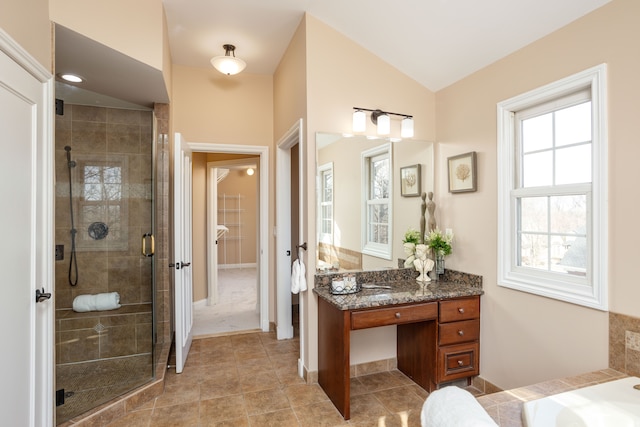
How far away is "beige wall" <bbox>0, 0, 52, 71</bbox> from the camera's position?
1514 mm

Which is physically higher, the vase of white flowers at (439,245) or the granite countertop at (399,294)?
the vase of white flowers at (439,245)

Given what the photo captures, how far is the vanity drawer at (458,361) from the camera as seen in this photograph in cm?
253

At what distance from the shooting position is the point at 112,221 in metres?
3.07

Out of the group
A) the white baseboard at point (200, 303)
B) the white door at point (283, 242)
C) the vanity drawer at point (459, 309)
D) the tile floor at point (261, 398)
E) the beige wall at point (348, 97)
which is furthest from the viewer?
the white baseboard at point (200, 303)

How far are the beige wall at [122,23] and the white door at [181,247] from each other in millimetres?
717

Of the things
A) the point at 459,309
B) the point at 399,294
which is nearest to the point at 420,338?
the point at 459,309

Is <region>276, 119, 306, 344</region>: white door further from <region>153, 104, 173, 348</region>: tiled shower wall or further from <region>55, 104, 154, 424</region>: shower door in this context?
<region>55, 104, 154, 424</region>: shower door

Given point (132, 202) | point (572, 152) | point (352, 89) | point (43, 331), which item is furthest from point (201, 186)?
point (572, 152)

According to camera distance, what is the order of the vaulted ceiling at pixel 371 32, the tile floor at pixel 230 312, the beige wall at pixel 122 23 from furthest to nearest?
the tile floor at pixel 230 312, the vaulted ceiling at pixel 371 32, the beige wall at pixel 122 23

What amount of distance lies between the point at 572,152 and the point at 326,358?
214 centimetres

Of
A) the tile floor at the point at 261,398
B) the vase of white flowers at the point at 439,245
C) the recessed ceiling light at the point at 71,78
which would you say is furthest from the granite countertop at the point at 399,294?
the recessed ceiling light at the point at 71,78

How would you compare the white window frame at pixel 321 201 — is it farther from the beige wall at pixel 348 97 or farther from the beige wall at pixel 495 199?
the beige wall at pixel 495 199

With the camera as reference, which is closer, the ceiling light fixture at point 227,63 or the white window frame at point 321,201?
the white window frame at point 321,201

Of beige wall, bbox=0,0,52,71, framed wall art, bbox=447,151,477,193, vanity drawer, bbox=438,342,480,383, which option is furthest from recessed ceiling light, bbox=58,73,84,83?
vanity drawer, bbox=438,342,480,383
